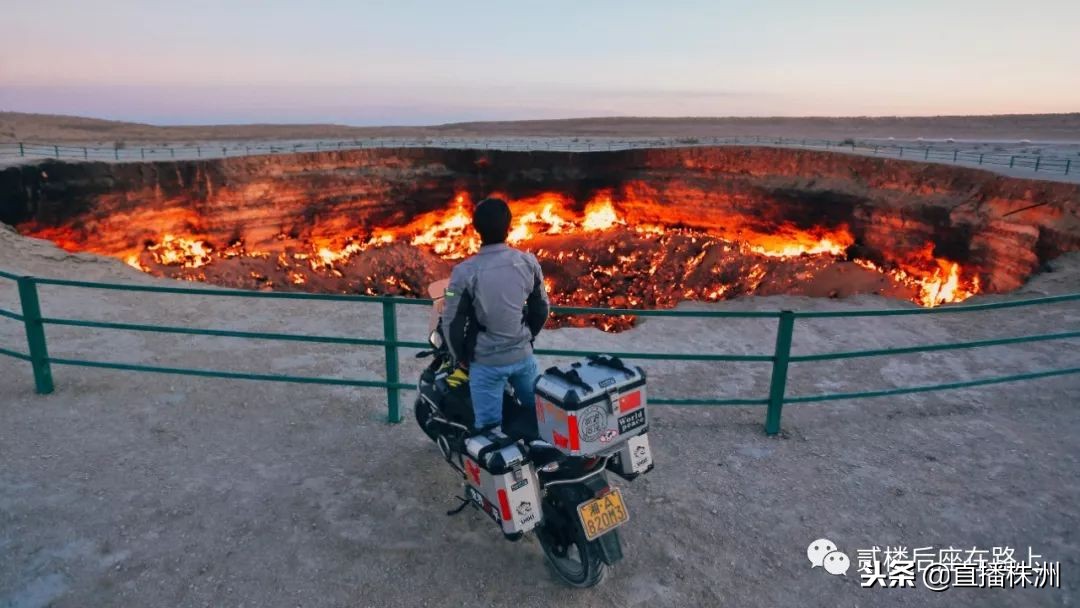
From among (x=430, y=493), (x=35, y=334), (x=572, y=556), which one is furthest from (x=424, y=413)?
(x=35, y=334)

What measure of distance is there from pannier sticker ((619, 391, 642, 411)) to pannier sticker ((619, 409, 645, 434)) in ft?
0.15

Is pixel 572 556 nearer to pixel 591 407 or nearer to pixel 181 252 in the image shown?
pixel 591 407

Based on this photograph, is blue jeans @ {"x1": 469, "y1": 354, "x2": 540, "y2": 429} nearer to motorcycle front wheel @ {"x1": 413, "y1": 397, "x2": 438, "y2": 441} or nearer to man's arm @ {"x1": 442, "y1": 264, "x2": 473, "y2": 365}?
man's arm @ {"x1": 442, "y1": 264, "x2": 473, "y2": 365}

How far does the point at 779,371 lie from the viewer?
19.1 feet

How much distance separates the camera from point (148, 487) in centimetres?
489

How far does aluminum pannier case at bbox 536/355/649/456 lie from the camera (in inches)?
136

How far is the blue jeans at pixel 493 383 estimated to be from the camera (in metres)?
3.92

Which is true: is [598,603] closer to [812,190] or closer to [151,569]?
[151,569]

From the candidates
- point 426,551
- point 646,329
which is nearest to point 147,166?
point 646,329

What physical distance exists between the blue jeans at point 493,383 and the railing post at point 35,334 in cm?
472

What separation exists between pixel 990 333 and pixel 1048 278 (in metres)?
4.40

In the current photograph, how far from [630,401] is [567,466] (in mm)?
500

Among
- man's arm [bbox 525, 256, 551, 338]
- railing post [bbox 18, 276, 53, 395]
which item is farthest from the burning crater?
man's arm [bbox 525, 256, 551, 338]

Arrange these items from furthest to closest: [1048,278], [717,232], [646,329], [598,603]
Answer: [717,232] → [1048,278] → [646,329] → [598,603]
